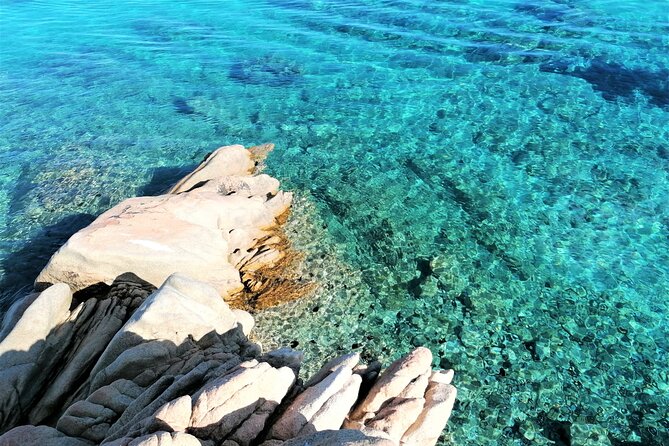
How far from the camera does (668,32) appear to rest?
21.7 meters

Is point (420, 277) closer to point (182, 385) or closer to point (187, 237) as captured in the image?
point (187, 237)

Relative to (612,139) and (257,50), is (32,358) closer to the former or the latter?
(612,139)

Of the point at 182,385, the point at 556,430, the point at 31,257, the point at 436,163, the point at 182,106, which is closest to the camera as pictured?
the point at 182,385

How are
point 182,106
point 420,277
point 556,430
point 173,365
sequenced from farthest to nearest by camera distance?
point 182,106 → point 420,277 → point 556,430 → point 173,365

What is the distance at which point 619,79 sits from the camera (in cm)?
1845

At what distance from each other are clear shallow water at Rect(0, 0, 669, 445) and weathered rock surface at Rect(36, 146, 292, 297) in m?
1.23

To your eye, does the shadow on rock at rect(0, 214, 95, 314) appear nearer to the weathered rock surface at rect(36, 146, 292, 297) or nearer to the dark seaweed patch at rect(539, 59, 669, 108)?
the weathered rock surface at rect(36, 146, 292, 297)

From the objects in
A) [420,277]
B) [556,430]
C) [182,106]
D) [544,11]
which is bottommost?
[556,430]

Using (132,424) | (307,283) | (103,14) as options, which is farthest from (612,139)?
(103,14)

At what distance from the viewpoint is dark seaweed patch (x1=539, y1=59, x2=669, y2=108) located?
17.4 m

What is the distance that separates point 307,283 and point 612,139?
10752mm

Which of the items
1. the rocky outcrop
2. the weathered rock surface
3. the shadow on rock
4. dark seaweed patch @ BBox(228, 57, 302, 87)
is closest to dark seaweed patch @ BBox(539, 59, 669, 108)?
dark seaweed patch @ BBox(228, 57, 302, 87)

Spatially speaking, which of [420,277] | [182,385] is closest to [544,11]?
[420,277]

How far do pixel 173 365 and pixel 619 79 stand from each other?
18.6 m
